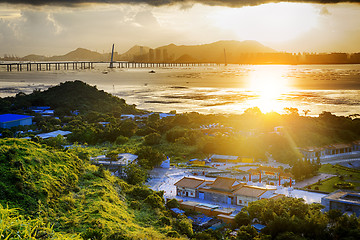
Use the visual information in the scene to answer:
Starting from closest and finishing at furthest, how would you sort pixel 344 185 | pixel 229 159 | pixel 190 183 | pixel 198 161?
pixel 190 183
pixel 344 185
pixel 198 161
pixel 229 159

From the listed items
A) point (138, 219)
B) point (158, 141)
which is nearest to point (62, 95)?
point (158, 141)

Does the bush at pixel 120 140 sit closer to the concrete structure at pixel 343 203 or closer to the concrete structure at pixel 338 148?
the concrete structure at pixel 338 148

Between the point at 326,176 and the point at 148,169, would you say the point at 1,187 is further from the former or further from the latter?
the point at 326,176

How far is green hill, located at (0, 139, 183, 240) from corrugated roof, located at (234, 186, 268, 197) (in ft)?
8.98

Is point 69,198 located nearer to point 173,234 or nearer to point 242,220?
point 173,234

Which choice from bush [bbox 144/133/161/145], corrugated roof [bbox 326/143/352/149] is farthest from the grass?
bush [bbox 144/133/161/145]

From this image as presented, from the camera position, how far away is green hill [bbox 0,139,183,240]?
661 cm

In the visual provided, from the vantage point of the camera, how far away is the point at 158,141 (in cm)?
1909

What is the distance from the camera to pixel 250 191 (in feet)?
36.6

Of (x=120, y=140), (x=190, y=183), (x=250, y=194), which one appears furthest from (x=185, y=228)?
(x=120, y=140)

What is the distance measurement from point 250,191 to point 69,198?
558cm

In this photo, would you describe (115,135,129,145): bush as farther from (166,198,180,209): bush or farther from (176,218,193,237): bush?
(176,218,193,237): bush

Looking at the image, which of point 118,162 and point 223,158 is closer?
point 118,162

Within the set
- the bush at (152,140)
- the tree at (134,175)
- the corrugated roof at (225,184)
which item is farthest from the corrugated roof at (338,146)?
the tree at (134,175)
